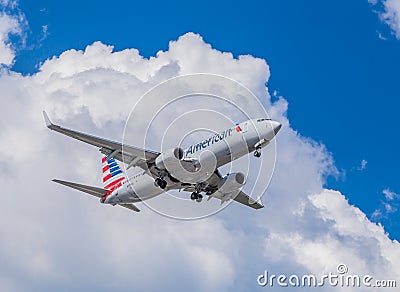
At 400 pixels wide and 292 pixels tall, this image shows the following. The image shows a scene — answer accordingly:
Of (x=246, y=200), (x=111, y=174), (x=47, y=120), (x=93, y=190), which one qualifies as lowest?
(x=47, y=120)

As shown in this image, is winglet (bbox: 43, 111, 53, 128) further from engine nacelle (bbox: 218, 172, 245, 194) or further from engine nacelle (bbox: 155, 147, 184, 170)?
engine nacelle (bbox: 218, 172, 245, 194)

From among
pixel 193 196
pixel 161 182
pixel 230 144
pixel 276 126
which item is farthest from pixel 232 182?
pixel 276 126

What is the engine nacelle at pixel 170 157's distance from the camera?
2958 inches

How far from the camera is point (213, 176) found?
85.1 metres

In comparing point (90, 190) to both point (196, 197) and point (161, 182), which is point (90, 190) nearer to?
point (161, 182)

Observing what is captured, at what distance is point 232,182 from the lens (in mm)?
83688

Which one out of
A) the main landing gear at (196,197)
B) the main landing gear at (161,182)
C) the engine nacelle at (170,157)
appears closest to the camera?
the engine nacelle at (170,157)

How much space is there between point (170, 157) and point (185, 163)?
5.84 feet

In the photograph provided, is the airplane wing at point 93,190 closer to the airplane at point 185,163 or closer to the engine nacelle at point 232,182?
the airplane at point 185,163

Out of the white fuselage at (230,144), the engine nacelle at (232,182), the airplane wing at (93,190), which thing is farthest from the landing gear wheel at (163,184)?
the airplane wing at (93,190)

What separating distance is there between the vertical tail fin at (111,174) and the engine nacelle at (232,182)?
15410mm

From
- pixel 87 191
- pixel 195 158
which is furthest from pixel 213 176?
pixel 87 191

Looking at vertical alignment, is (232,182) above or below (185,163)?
above

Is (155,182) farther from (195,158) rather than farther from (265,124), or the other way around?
(265,124)
